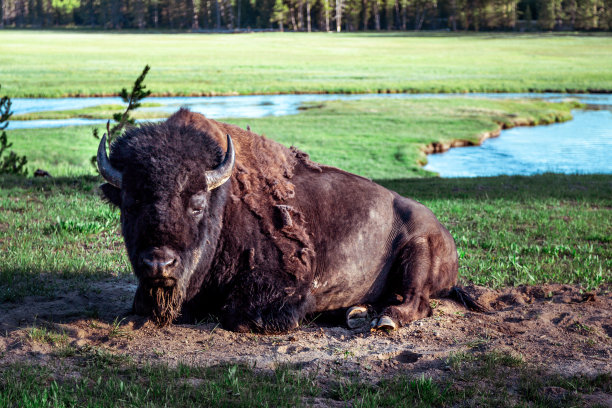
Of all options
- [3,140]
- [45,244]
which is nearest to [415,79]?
[3,140]

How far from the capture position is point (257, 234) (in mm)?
6195

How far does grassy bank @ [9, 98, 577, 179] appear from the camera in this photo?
74.8ft

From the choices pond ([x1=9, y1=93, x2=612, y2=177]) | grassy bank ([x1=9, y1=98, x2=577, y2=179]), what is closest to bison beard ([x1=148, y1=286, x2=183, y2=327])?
grassy bank ([x1=9, y1=98, x2=577, y2=179])

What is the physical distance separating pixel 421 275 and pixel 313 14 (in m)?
145

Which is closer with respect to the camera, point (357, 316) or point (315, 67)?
point (357, 316)

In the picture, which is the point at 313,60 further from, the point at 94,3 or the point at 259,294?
the point at 94,3

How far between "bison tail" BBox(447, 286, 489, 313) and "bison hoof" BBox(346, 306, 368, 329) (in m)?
1.07

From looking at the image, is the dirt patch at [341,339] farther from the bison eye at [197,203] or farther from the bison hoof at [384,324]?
the bison eye at [197,203]

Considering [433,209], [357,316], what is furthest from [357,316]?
[433,209]

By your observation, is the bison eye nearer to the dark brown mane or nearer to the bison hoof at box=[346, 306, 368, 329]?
the dark brown mane

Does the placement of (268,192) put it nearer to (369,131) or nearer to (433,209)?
(433,209)

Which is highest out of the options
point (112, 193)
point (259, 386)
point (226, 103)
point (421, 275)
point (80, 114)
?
point (226, 103)

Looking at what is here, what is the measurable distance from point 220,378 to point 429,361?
1700mm

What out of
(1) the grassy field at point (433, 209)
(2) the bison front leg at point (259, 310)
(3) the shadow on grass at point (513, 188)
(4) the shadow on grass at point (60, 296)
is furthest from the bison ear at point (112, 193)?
(3) the shadow on grass at point (513, 188)
